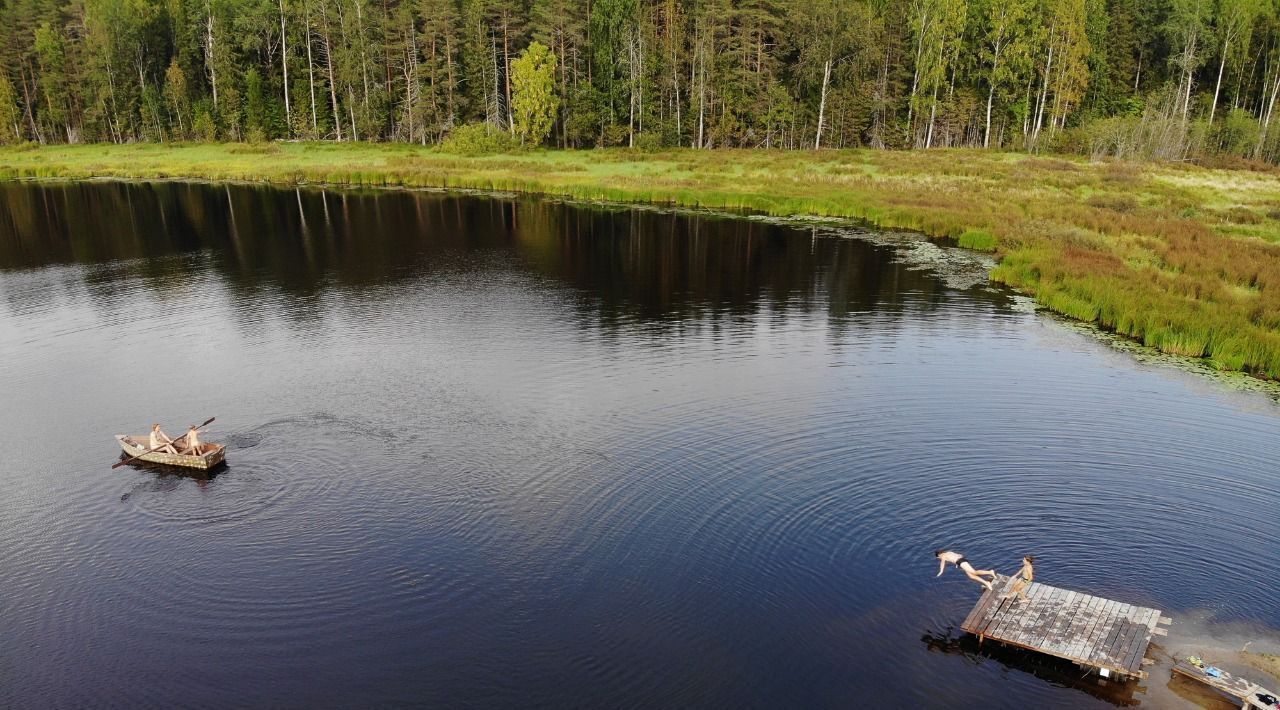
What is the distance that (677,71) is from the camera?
125312 millimetres

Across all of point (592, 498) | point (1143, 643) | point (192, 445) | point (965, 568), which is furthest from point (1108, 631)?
point (192, 445)

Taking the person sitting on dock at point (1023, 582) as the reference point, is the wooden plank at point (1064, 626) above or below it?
below

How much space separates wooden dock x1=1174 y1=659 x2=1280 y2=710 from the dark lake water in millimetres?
425

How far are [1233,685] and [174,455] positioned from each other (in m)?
27.7

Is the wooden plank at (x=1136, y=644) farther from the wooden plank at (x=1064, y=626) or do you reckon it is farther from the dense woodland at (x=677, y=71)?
the dense woodland at (x=677, y=71)

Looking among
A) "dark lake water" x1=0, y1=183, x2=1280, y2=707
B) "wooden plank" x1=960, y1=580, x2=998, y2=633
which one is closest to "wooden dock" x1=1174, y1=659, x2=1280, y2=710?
"dark lake water" x1=0, y1=183, x2=1280, y2=707

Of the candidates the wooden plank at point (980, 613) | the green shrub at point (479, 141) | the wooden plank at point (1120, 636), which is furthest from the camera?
the green shrub at point (479, 141)

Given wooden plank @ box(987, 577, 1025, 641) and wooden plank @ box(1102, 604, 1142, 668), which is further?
wooden plank @ box(987, 577, 1025, 641)

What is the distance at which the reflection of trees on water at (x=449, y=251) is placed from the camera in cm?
4847

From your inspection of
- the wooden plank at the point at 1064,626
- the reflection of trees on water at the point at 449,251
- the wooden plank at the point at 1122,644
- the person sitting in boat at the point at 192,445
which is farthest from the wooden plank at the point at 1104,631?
the reflection of trees on water at the point at 449,251

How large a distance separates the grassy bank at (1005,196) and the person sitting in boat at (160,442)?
40.8 meters

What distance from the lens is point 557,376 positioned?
3466cm

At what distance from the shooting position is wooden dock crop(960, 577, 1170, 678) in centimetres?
1766

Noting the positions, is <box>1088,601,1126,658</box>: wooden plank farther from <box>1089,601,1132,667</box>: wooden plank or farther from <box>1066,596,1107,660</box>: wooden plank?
<box>1066,596,1107,660</box>: wooden plank
